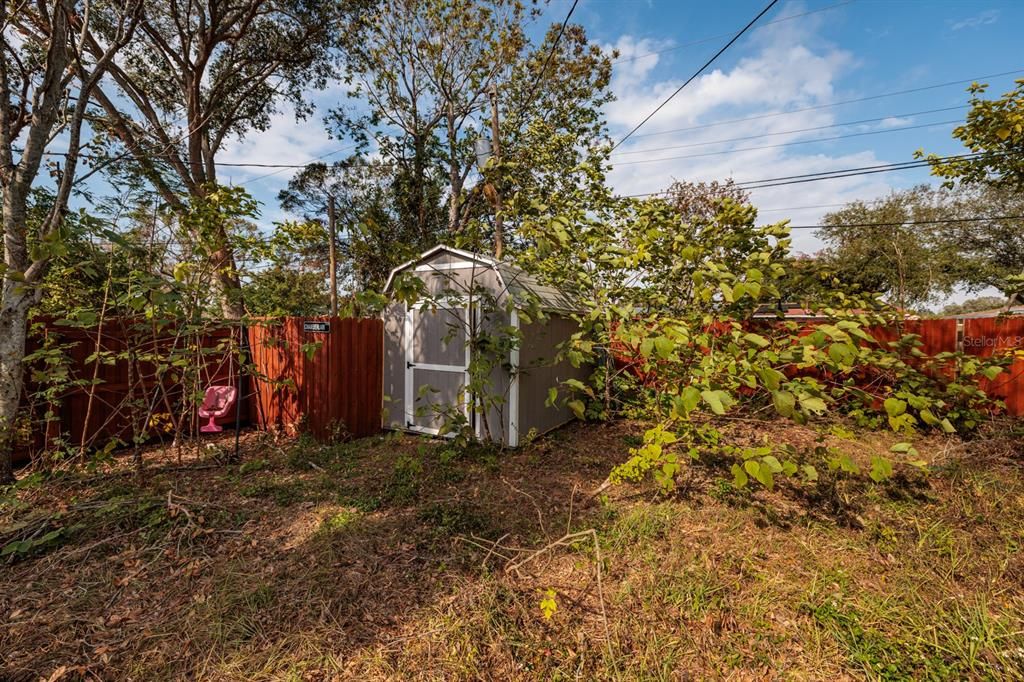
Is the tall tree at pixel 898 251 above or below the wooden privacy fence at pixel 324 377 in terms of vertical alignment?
above

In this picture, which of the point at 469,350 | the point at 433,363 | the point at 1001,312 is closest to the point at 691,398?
the point at 469,350

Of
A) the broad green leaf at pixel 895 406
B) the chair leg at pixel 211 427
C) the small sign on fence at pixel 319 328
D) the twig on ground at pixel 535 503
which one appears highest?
the small sign on fence at pixel 319 328

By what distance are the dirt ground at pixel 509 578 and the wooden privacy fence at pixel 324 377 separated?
1.34 meters

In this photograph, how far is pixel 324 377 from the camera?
15.9 ft

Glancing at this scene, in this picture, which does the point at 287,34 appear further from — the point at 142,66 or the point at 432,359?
the point at 432,359

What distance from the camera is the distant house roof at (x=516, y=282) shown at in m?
4.40

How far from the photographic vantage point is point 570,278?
446 centimetres

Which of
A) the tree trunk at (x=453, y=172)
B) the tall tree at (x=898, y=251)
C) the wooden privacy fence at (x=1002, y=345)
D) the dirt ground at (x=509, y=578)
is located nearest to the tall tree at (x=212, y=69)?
the tree trunk at (x=453, y=172)

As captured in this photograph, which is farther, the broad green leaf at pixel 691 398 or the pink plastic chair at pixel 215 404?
the pink plastic chair at pixel 215 404

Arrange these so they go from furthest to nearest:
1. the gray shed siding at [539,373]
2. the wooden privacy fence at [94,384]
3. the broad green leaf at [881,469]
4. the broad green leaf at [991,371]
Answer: the gray shed siding at [539,373]
the wooden privacy fence at [94,384]
the broad green leaf at [991,371]
the broad green leaf at [881,469]

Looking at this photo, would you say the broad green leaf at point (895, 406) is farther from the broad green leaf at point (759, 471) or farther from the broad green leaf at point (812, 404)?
the broad green leaf at point (759, 471)

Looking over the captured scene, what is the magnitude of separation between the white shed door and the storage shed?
0.5 inches

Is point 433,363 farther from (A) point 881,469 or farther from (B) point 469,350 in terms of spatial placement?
(A) point 881,469

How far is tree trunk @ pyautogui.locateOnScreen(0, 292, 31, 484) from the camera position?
9.61 feet
